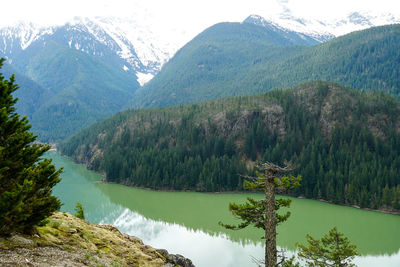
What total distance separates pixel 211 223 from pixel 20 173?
61.0 metres

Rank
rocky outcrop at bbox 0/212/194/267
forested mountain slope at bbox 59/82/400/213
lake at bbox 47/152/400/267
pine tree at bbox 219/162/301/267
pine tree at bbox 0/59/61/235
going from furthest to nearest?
forested mountain slope at bbox 59/82/400/213 → lake at bbox 47/152/400/267 → pine tree at bbox 219/162/301/267 → rocky outcrop at bbox 0/212/194/267 → pine tree at bbox 0/59/61/235

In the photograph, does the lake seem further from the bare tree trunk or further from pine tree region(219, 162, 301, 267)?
pine tree region(219, 162, 301, 267)

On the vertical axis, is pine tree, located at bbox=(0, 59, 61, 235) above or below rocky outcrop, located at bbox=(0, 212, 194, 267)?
above

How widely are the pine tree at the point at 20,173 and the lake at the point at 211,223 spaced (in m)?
37.0

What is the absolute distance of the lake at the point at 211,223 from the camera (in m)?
54.4

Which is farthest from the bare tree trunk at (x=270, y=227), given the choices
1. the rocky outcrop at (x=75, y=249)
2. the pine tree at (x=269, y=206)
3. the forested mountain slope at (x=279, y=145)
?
the forested mountain slope at (x=279, y=145)

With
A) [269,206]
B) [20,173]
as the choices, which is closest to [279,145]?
[269,206]

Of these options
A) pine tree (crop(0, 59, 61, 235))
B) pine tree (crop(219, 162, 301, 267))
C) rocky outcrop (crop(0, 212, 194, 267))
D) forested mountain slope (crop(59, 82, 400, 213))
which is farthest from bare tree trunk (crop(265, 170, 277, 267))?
forested mountain slope (crop(59, 82, 400, 213))

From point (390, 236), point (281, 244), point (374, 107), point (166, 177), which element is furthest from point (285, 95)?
point (281, 244)

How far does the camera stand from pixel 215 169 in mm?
113875

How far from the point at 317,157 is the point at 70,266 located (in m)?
111

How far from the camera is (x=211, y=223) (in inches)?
2815

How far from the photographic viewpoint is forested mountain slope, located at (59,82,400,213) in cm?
10094

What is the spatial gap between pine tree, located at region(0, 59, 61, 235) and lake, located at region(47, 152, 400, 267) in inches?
1456
